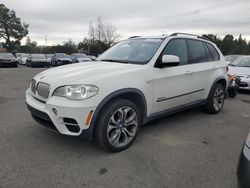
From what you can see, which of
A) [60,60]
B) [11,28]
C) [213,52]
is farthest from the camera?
[11,28]

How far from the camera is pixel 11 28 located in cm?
5575

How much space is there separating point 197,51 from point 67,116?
3015 millimetres

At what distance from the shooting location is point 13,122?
4191mm

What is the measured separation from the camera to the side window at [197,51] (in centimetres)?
418

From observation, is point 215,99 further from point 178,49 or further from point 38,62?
point 38,62

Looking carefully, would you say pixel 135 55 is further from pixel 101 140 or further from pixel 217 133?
pixel 217 133

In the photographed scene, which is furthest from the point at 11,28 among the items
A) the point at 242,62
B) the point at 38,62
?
the point at 242,62

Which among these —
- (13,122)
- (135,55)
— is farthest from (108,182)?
(13,122)

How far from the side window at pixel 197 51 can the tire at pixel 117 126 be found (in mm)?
1822

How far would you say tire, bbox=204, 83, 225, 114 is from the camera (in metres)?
4.70

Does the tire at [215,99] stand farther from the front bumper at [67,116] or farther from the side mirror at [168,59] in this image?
the front bumper at [67,116]

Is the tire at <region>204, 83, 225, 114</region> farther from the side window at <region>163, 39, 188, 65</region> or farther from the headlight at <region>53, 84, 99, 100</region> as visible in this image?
the headlight at <region>53, 84, 99, 100</region>

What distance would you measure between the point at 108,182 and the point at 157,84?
65.3 inches

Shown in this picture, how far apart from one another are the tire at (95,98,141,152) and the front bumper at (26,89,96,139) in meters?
0.18
